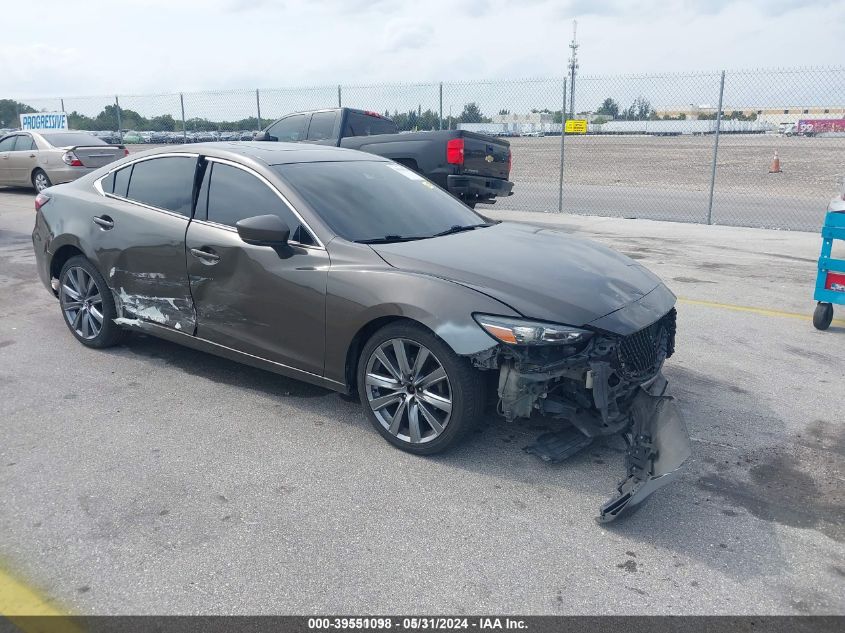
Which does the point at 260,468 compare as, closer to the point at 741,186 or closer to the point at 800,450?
the point at 800,450

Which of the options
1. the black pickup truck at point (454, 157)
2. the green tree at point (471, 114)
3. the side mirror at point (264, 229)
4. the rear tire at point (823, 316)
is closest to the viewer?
the side mirror at point (264, 229)

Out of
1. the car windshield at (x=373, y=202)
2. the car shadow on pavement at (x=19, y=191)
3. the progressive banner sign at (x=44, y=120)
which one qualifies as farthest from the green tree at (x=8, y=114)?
the car windshield at (x=373, y=202)

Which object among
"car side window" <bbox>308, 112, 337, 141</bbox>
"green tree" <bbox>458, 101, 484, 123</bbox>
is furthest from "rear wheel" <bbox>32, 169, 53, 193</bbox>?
"green tree" <bbox>458, 101, 484, 123</bbox>

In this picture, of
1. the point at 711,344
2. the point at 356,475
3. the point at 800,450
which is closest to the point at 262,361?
the point at 356,475

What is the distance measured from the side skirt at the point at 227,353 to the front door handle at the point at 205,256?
531 millimetres

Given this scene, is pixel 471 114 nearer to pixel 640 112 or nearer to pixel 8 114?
pixel 640 112

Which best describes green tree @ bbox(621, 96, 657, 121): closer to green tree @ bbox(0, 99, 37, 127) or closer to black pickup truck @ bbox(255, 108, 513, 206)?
black pickup truck @ bbox(255, 108, 513, 206)

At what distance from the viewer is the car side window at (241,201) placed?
173 inches

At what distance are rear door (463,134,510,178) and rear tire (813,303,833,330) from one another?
586 cm

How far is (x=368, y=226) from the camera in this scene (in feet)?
14.6

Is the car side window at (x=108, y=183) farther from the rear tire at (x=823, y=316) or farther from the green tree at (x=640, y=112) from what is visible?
the green tree at (x=640, y=112)

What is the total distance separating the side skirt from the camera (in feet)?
14.0

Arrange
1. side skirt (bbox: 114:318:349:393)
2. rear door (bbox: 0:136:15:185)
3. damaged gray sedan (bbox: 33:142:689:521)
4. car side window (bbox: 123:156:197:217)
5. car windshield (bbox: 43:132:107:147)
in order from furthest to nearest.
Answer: rear door (bbox: 0:136:15:185) < car windshield (bbox: 43:132:107:147) < car side window (bbox: 123:156:197:217) < side skirt (bbox: 114:318:349:393) < damaged gray sedan (bbox: 33:142:689:521)

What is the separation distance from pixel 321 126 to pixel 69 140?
21.5 feet
